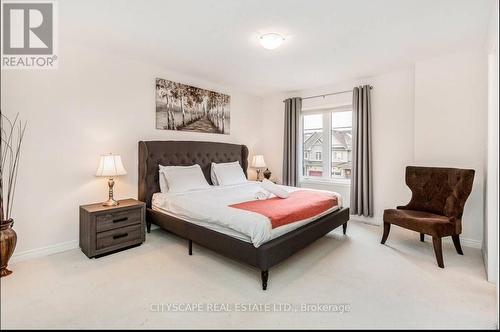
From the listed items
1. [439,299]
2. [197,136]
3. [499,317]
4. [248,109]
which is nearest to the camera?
[499,317]

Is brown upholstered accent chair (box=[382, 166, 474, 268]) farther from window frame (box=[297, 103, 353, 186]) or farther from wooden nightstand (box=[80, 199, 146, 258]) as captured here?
wooden nightstand (box=[80, 199, 146, 258])

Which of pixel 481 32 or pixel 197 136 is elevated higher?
pixel 481 32

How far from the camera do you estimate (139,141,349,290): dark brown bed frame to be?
2.25m

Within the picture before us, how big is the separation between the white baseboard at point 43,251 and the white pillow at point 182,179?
52.3 inches

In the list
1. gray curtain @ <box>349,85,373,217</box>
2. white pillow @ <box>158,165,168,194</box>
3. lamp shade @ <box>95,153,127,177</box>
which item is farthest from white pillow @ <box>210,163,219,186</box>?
gray curtain @ <box>349,85,373,217</box>

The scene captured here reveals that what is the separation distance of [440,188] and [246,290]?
278cm

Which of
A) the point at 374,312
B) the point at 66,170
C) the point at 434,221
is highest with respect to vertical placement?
the point at 66,170

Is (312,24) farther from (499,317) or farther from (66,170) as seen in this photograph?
(66,170)

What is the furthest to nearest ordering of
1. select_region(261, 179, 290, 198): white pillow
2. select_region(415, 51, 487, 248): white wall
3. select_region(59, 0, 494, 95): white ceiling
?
select_region(261, 179, 290, 198): white pillow → select_region(415, 51, 487, 248): white wall → select_region(59, 0, 494, 95): white ceiling

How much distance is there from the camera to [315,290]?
7.10ft

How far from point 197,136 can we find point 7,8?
108 inches

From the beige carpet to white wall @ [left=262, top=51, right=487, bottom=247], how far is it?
1083 millimetres

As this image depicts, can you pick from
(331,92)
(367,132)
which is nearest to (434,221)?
(367,132)

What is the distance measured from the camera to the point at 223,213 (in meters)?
2.50
